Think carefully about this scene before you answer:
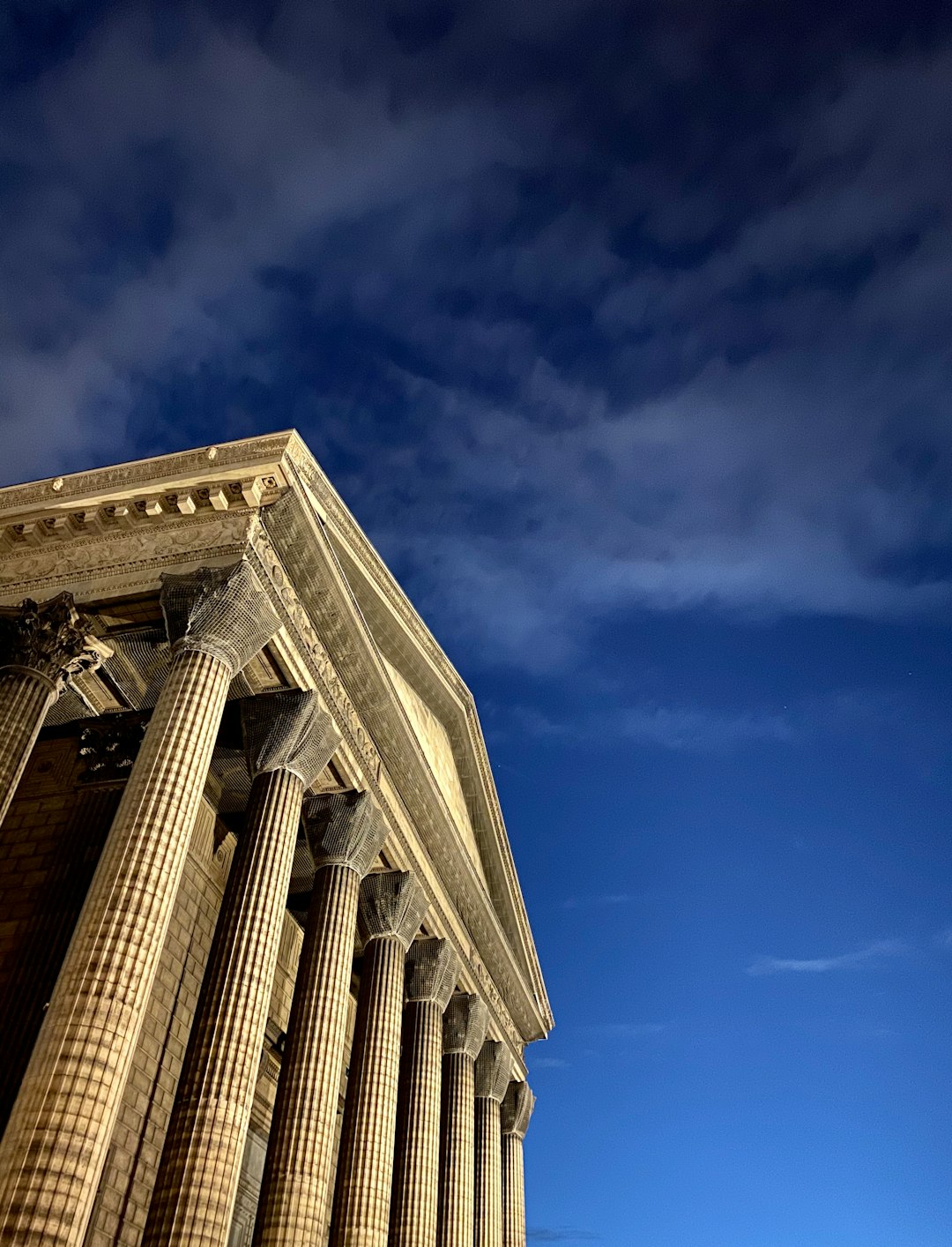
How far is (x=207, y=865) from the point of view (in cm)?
1717

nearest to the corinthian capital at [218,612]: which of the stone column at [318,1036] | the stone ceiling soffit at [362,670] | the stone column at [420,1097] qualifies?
the stone ceiling soffit at [362,670]

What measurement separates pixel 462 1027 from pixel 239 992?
12.4 meters

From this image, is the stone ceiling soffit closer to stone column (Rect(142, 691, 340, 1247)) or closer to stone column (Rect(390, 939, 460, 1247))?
stone column (Rect(142, 691, 340, 1247))

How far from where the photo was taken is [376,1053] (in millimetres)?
17812

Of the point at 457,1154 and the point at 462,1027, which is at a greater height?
the point at 462,1027

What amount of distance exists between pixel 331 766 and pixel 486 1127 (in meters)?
13.5

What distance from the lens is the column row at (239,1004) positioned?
9781 millimetres

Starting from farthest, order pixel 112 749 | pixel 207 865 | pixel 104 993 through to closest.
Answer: pixel 207 865, pixel 112 749, pixel 104 993

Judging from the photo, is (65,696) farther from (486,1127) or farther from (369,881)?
(486,1127)

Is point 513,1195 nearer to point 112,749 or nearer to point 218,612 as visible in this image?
point 112,749

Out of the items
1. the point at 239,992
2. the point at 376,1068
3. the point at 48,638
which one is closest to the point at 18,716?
the point at 48,638

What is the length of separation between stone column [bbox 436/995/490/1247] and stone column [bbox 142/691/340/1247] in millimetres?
11001

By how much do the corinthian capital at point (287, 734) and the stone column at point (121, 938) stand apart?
6.77 feet

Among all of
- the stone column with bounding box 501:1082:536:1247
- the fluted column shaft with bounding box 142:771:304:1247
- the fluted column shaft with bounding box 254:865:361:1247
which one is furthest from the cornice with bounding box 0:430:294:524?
the stone column with bounding box 501:1082:536:1247
